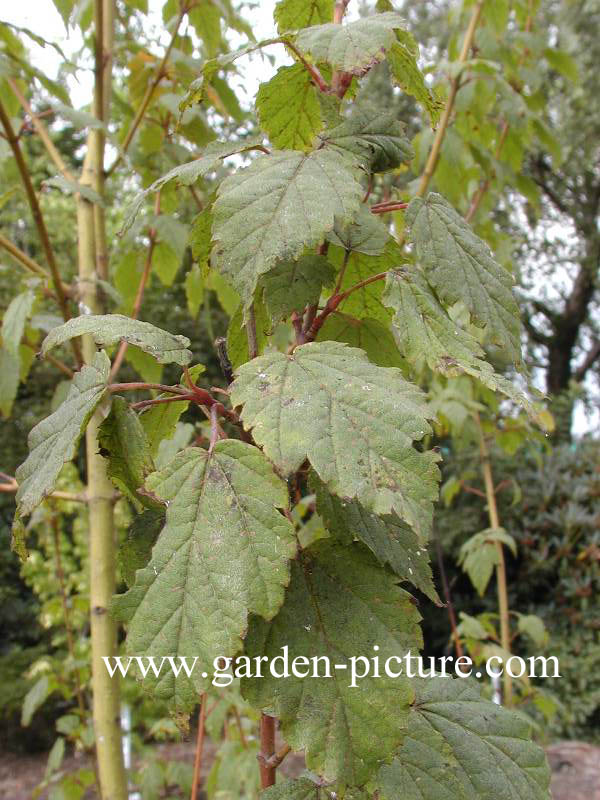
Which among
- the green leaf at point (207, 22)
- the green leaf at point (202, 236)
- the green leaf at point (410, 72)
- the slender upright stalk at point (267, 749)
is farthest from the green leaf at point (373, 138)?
the green leaf at point (207, 22)

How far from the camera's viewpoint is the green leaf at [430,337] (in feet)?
Answer: 2.06

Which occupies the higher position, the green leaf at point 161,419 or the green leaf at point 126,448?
the green leaf at point 161,419

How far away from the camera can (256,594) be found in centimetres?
55

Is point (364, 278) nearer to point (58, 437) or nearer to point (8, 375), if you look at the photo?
point (58, 437)

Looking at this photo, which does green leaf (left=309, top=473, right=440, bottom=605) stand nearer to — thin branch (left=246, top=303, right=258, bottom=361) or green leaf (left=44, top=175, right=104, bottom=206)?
thin branch (left=246, top=303, right=258, bottom=361)

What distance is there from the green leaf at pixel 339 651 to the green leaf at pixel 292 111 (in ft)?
1.40

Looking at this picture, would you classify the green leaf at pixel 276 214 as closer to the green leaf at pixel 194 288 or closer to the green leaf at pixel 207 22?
the green leaf at pixel 194 288

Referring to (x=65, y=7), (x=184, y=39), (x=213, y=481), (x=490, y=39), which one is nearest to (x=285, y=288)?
(x=213, y=481)

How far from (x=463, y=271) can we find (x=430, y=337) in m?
0.09

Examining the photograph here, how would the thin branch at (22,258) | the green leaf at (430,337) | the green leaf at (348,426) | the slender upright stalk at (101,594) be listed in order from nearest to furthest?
the green leaf at (348,426)
the green leaf at (430,337)
the slender upright stalk at (101,594)
the thin branch at (22,258)

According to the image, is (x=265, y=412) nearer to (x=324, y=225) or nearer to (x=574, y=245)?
(x=324, y=225)

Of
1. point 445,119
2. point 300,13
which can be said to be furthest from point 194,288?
point 300,13

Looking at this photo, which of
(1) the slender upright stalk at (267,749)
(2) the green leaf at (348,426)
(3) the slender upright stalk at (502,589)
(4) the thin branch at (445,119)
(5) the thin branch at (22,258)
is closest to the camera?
(2) the green leaf at (348,426)

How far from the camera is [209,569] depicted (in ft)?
1.82
